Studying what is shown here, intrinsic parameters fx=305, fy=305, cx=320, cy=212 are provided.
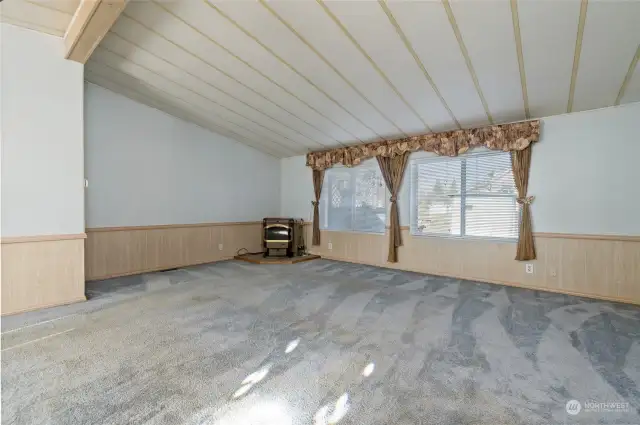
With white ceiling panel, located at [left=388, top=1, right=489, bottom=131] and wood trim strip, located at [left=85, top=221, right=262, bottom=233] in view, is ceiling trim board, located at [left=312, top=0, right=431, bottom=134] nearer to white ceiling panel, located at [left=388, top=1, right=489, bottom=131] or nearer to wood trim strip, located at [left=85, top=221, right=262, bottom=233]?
Result: white ceiling panel, located at [left=388, top=1, right=489, bottom=131]

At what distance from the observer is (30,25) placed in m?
2.94

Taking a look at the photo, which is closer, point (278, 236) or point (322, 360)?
point (322, 360)

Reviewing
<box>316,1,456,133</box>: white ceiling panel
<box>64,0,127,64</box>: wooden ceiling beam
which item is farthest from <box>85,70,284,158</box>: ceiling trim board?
<box>316,1,456,133</box>: white ceiling panel

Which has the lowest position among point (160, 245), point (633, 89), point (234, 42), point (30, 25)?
point (160, 245)

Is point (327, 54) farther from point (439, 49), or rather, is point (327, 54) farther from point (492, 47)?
point (492, 47)

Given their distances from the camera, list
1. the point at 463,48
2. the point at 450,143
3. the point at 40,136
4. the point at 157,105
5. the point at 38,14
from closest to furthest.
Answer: the point at 463,48, the point at 38,14, the point at 40,136, the point at 450,143, the point at 157,105

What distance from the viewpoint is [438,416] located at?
151cm

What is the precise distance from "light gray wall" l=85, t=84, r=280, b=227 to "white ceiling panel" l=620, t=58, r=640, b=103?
5.54m

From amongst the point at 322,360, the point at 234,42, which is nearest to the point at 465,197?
the point at 322,360

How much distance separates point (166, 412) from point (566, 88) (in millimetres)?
4305

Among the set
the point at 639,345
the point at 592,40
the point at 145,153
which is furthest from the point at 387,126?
the point at 145,153

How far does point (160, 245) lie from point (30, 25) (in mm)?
3099

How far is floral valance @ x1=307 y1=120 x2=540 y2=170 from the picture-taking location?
12.9 ft

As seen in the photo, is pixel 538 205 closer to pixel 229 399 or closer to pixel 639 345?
pixel 639 345
